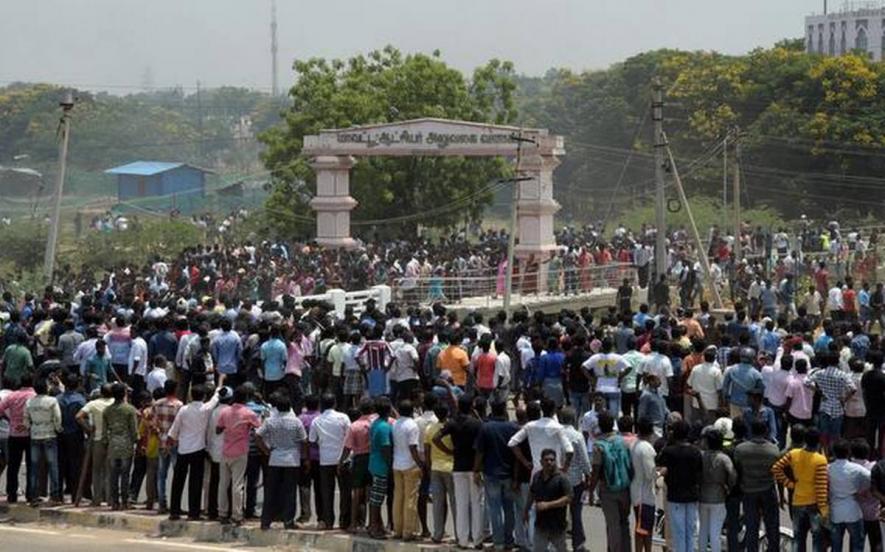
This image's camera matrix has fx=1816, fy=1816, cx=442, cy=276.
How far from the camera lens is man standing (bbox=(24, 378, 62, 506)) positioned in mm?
19328

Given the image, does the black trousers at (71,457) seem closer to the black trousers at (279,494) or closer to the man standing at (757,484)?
the black trousers at (279,494)

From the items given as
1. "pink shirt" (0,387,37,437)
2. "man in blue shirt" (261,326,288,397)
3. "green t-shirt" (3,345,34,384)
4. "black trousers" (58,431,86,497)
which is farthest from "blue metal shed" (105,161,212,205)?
"pink shirt" (0,387,37,437)

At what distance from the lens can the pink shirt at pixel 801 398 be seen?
19906 millimetres

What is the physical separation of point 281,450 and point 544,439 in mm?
3073

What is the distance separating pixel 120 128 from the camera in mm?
129750

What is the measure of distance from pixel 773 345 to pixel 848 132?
42.4m

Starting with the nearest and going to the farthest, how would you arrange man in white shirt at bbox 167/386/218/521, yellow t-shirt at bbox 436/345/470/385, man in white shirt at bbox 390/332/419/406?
1. man in white shirt at bbox 167/386/218/521
2. yellow t-shirt at bbox 436/345/470/385
3. man in white shirt at bbox 390/332/419/406

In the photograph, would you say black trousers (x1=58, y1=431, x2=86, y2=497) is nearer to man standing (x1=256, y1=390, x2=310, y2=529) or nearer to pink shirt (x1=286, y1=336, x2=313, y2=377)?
man standing (x1=256, y1=390, x2=310, y2=529)

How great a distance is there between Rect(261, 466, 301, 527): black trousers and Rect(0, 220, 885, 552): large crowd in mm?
20

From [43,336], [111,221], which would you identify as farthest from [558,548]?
[111,221]

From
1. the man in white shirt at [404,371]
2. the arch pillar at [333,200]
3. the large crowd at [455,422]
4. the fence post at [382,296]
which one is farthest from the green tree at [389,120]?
the man in white shirt at [404,371]

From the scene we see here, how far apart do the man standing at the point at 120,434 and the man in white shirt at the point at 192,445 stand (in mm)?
685

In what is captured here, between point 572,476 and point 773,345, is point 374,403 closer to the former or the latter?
point 572,476

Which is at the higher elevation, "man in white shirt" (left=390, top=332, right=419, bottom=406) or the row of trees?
the row of trees
